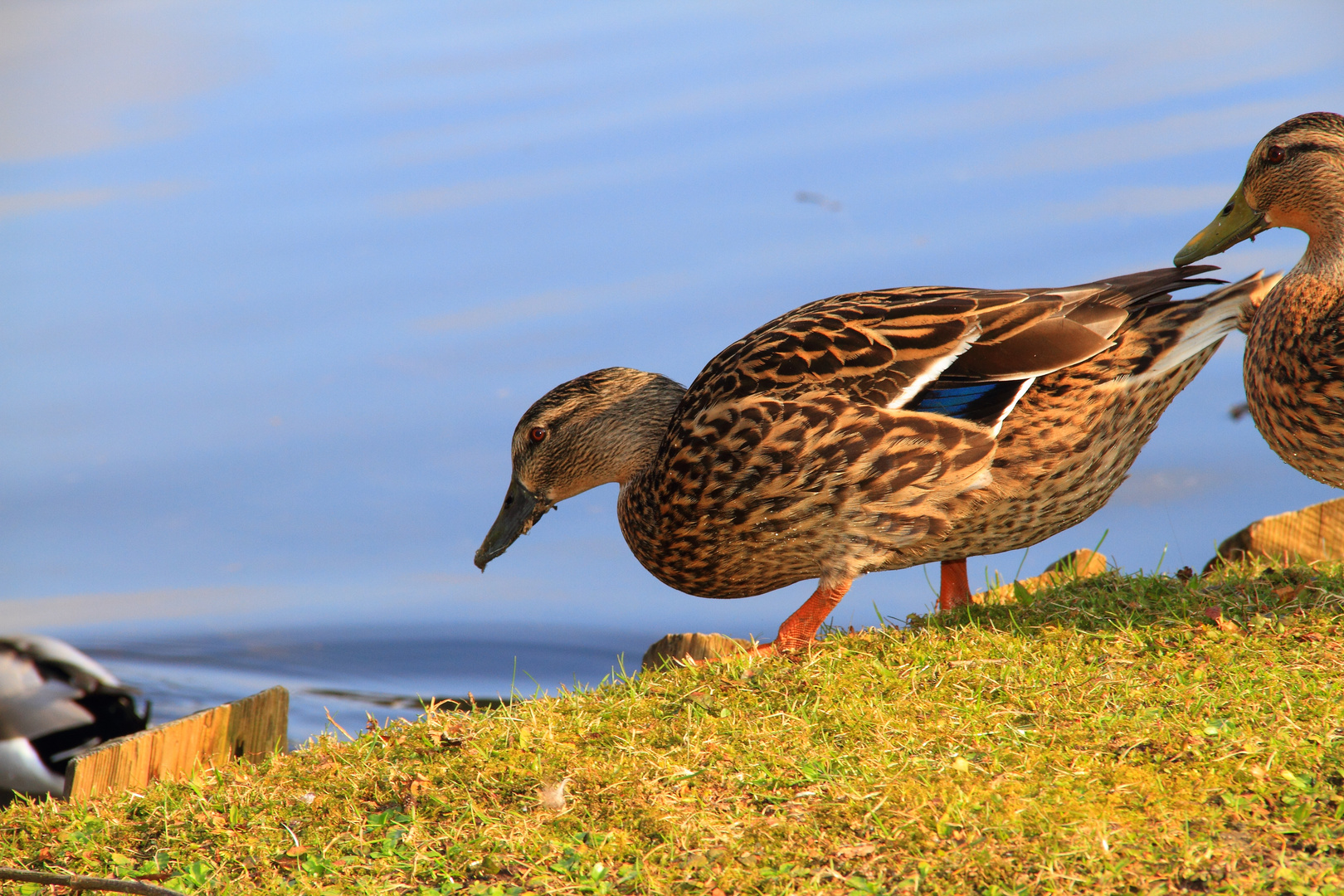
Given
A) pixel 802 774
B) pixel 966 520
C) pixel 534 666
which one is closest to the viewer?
pixel 802 774

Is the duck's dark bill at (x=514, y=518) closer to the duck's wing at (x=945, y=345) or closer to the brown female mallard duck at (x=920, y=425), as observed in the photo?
the brown female mallard duck at (x=920, y=425)

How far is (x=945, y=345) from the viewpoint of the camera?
4.11m

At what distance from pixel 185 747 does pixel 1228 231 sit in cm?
414

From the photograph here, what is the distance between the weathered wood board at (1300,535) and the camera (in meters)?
5.16

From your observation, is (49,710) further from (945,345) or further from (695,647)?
(945,345)

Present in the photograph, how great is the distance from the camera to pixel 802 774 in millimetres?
3234

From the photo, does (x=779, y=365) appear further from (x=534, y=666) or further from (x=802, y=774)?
(x=534, y=666)

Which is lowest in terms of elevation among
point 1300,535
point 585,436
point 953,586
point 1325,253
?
point 1300,535

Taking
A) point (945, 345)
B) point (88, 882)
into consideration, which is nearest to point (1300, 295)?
point (945, 345)

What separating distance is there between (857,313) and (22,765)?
13.4 ft

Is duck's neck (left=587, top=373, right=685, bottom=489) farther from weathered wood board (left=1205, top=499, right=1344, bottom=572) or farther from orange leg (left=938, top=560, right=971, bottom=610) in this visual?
weathered wood board (left=1205, top=499, right=1344, bottom=572)

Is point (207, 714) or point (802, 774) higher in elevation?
point (207, 714)

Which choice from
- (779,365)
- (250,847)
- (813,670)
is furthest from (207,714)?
(779,365)

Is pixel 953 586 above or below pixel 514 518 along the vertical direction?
below
